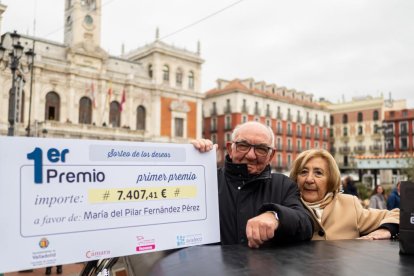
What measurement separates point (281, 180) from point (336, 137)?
52.5 m

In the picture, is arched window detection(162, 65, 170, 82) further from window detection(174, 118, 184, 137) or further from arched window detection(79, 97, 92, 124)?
arched window detection(79, 97, 92, 124)

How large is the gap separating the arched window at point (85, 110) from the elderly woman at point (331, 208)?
28897 mm

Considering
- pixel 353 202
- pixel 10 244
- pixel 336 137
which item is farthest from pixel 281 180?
pixel 336 137

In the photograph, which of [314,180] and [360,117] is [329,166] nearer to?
[314,180]

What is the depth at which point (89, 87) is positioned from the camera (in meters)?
30.2

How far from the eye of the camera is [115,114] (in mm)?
32188

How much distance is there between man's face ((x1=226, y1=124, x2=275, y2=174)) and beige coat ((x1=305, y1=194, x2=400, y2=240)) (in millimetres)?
390

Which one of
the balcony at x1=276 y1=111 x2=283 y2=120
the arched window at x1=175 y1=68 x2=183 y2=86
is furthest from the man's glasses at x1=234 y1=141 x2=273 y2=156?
the balcony at x1=276 y1=111 x2=283 y2=120

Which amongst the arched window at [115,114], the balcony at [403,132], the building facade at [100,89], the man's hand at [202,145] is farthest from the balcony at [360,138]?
the man's hand at [202,145]

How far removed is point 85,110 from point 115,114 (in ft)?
8.83

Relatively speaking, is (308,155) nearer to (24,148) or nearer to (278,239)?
(278,239)

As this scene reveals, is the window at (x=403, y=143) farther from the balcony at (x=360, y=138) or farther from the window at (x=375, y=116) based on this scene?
the balcony at (x=360, y=138)

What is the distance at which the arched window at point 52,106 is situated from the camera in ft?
93.7

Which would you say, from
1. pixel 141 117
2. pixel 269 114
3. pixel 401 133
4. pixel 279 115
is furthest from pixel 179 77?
pixel 401 133
